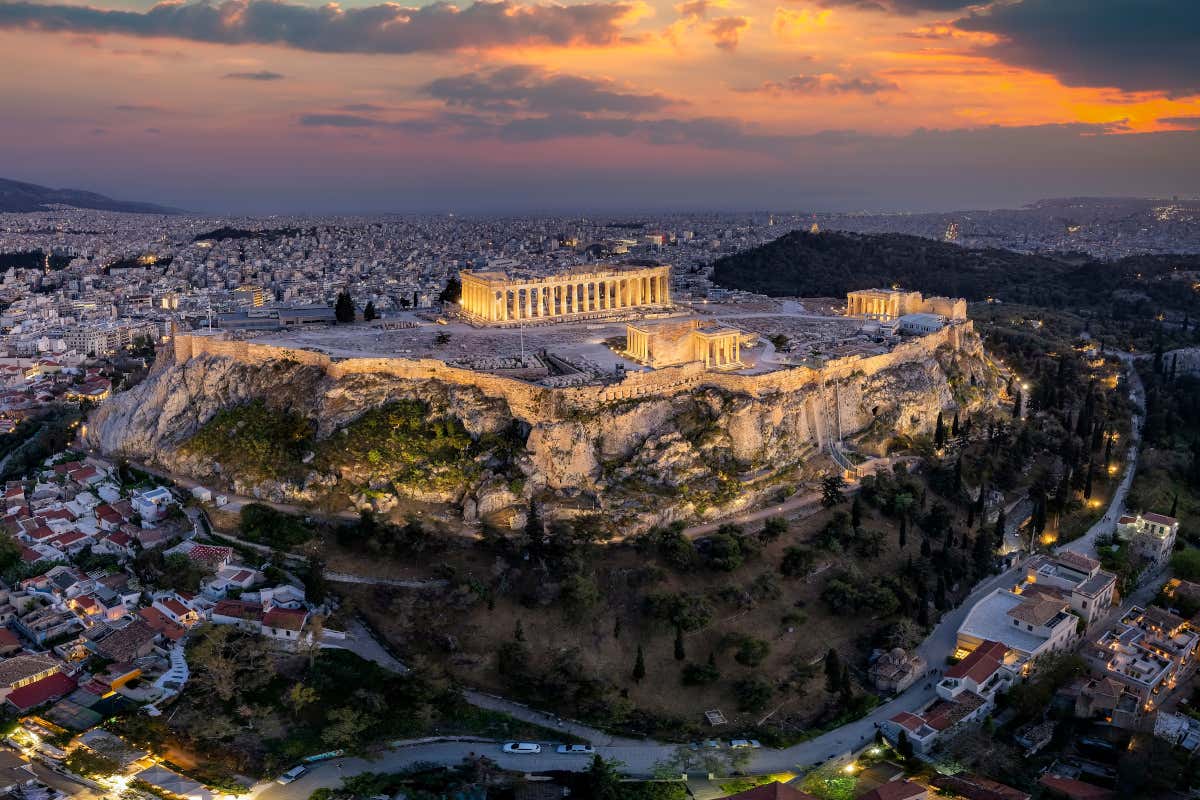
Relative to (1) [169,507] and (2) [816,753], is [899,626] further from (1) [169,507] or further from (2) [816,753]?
(1) [169,507]

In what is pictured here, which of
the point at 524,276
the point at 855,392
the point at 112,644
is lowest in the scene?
the point at 112,644

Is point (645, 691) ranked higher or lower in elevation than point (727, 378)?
lower

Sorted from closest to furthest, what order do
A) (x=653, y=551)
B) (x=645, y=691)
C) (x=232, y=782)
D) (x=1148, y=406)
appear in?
(x=232, y=782) < (x=645, y=691) < (x=653, y=551) < (x=1148, y=406)

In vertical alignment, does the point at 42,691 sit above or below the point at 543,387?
below

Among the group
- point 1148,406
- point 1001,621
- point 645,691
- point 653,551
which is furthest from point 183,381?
point 1148,406

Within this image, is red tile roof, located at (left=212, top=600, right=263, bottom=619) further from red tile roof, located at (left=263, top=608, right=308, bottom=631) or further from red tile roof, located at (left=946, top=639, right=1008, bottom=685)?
red tile roof, located at (left=946, top=639, right=1008, bottom=685)

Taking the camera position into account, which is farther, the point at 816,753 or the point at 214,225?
the point at 214,225

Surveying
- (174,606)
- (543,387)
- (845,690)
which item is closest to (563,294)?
(543,387)

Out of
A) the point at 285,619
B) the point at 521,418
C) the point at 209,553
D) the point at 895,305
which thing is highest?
the point at 895,305

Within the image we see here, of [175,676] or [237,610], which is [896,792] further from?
[175,676]
